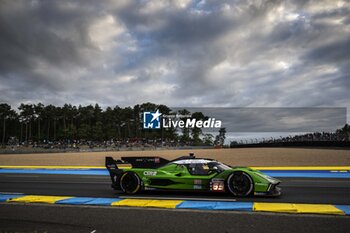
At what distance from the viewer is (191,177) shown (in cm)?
896

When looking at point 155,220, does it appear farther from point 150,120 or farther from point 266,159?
point 150,120

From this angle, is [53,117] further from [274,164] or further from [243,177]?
[243,177]

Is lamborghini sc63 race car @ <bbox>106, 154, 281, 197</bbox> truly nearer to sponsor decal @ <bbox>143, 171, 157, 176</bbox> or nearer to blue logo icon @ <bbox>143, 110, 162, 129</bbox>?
sponsor decal @ <bbox>143, 171, 157, 176</bbox>

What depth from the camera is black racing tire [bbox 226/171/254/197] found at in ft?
27.5

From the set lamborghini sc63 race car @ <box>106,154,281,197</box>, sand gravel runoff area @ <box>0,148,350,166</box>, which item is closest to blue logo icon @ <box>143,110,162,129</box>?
sand gravel runoff area @ <box>0,148,350,166</box>

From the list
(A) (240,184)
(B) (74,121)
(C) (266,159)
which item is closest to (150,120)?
(C) (266,159)

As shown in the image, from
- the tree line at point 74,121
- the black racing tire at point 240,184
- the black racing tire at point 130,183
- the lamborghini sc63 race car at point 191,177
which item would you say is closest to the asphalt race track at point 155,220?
Result: the black racing tire at point 240,184

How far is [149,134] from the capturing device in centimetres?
11338

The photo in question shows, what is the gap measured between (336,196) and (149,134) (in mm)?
105664

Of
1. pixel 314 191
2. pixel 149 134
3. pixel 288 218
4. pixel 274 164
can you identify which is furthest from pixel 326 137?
pixel 149 134

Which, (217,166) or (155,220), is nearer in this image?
(155,220)

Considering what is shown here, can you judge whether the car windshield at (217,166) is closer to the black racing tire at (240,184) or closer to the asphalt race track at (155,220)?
the black racing tire at (240,184)

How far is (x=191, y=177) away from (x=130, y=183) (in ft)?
6.36

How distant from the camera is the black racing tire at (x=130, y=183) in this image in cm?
945
